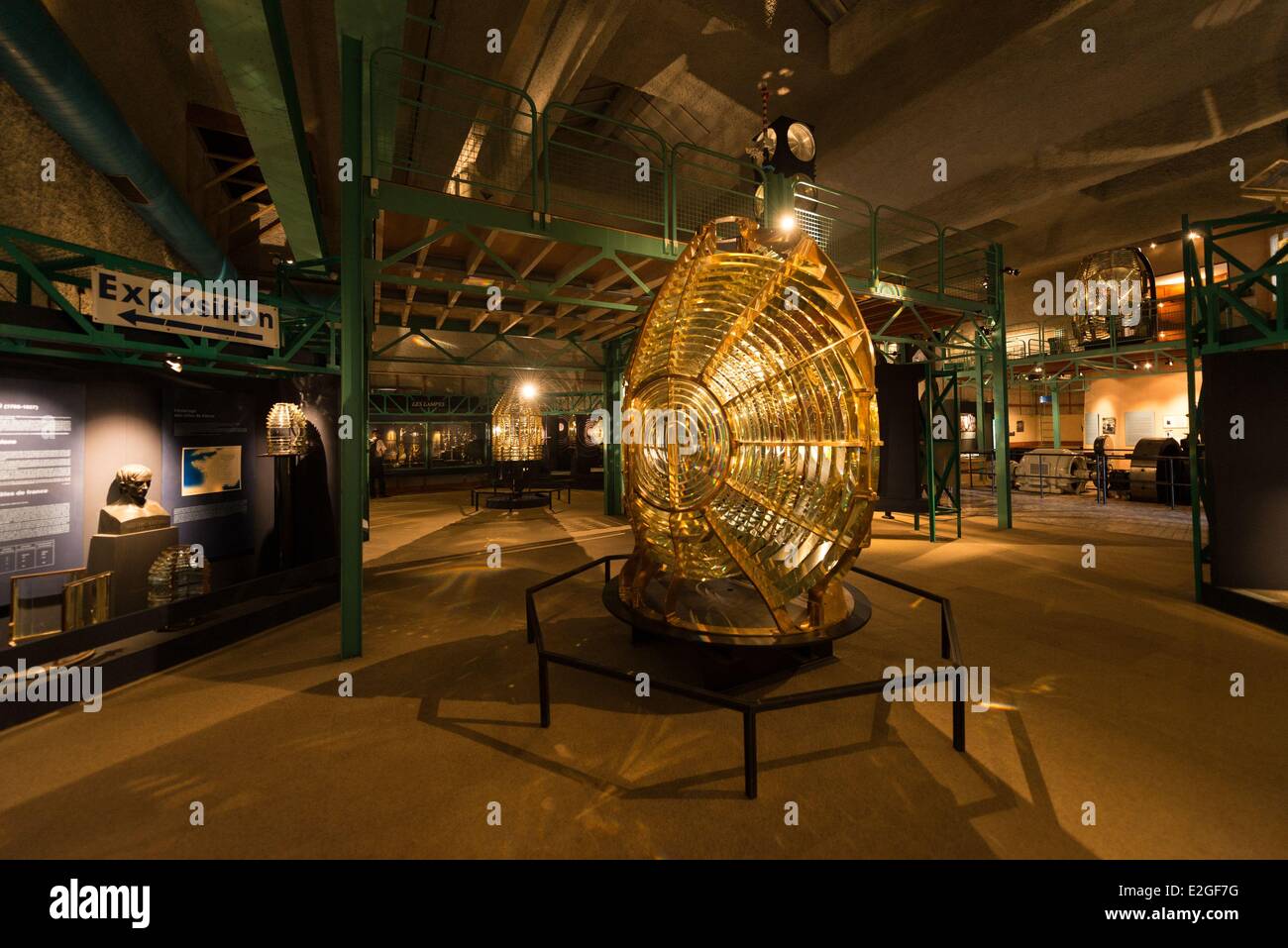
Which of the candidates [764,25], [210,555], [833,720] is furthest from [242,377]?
[764,25]

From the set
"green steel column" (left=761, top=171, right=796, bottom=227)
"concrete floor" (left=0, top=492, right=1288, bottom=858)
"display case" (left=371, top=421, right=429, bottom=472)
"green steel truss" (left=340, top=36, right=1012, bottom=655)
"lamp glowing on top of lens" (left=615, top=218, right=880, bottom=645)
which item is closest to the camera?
"concrete floor" (left=0, top=492, right=1288, bottom=858)

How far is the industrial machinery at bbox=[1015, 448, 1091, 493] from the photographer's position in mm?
18453

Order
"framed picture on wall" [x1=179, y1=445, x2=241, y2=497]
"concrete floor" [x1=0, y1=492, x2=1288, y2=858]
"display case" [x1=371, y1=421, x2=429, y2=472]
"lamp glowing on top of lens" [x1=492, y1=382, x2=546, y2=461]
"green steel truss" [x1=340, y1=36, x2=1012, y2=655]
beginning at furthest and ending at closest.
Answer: "display case" [x1=371, y1=421, x2=429, y2=472]
"lamp glowing on top of lens" [x1=492, y1=382, x2=546, y2=461]
"framed picture on wall" [x1=179, y1=445, x2=241, y2=497]
"green steel truss" [x1=340, y1=36, x2=1012, y2=655]
"concrete floor" [x1=0, y1=492, x2=1288, y2=858]

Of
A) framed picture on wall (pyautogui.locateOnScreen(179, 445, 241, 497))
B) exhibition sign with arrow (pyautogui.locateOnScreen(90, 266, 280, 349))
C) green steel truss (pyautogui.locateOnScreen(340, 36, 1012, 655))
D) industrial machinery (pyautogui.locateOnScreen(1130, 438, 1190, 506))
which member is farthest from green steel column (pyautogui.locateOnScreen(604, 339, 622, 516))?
industrial machinery (pyautogui.locateOnScreen(1130, 438, 1190, 506))

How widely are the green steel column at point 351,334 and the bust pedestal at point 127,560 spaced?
7.65 feet

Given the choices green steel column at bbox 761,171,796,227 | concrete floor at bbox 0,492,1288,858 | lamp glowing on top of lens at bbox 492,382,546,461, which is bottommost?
concrete floor at bbox 0,492,1288,858

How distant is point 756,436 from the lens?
3607 mm

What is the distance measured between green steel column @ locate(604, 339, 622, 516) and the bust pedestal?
9.50 meters

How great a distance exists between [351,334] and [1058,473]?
22.8 m

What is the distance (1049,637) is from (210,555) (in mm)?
10126

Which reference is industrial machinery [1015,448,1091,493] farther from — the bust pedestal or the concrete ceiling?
the bust pedestal

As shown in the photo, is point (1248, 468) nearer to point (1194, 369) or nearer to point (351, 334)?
point (1194, 369)

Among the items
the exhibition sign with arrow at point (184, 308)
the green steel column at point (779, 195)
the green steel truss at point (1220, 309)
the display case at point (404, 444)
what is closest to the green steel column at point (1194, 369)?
the green steel truss at point (1220, 309)

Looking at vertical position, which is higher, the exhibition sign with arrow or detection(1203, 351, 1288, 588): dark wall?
the exhibition sign with arrow
